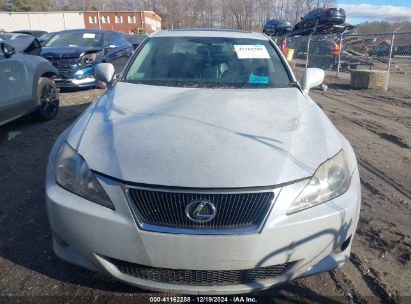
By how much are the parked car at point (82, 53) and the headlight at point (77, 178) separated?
291 inches

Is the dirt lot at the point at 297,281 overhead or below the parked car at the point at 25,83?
below

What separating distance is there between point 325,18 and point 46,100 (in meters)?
17.3

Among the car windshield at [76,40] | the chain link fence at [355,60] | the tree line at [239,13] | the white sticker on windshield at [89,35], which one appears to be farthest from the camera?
the tree line at [239,13]

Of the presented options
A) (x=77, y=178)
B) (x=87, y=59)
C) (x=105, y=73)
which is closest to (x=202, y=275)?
(x=77, y=178)

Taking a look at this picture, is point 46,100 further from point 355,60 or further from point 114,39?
point 355,60

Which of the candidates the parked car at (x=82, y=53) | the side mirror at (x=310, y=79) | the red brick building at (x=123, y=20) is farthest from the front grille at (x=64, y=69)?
the red brick building at (x=123, y=20)

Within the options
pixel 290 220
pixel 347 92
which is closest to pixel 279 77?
pixel 290 220

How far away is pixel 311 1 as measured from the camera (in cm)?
4450

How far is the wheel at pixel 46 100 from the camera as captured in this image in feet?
20.1

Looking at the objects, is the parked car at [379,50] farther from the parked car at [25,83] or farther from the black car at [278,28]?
the parked car at [25,83]

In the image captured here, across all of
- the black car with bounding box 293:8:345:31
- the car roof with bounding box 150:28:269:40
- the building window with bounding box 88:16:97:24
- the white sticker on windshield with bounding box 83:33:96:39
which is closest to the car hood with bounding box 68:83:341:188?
the car roof with bounding box 150:28:269:40

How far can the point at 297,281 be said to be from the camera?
245cm

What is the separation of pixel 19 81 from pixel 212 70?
3498 mm

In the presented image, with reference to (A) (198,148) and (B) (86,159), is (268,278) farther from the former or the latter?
(B) (86,159)
